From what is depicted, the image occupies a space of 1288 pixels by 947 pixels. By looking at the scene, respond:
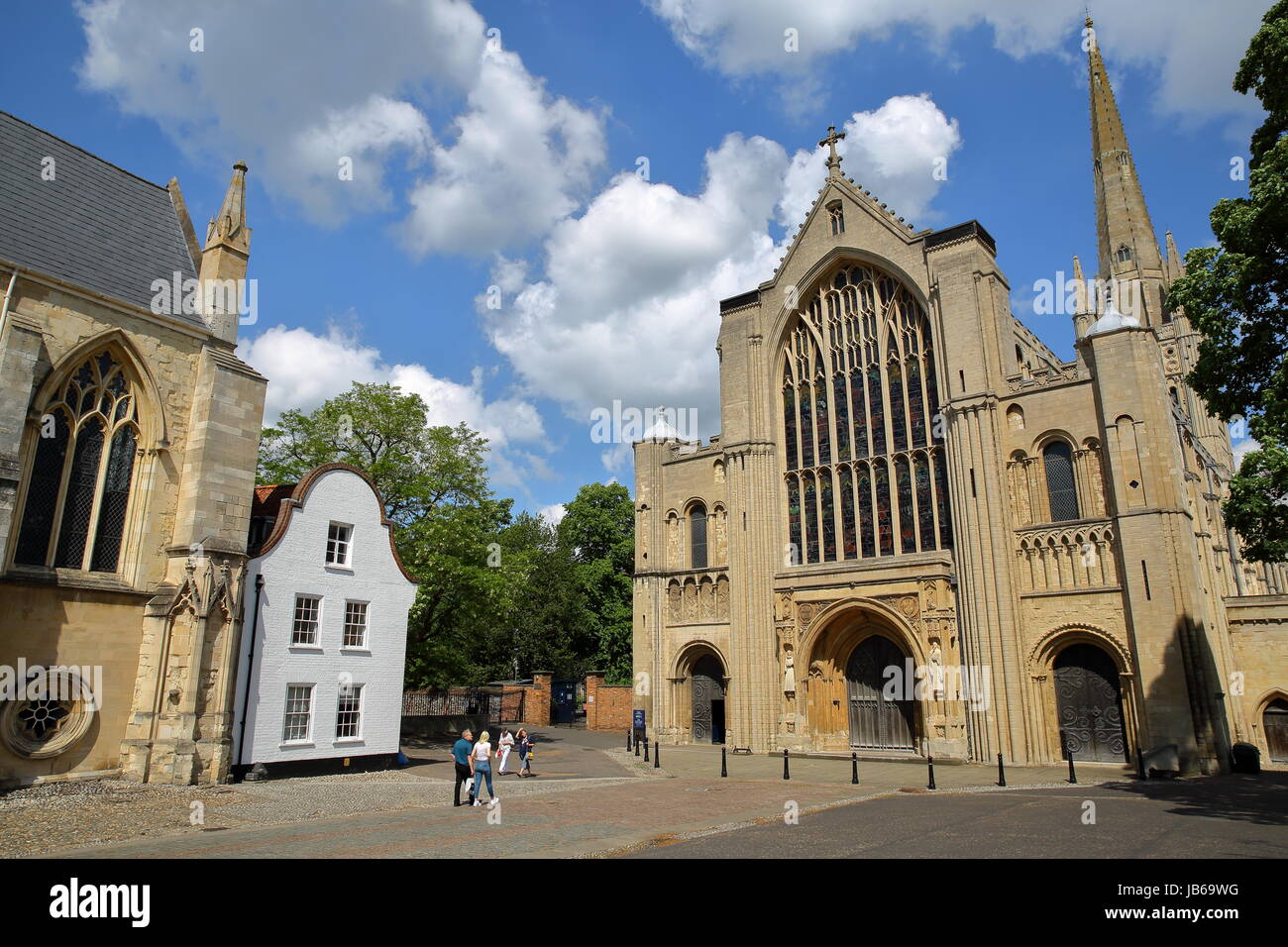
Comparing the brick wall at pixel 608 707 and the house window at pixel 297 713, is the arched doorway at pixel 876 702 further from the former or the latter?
the house window at pixel 297 713

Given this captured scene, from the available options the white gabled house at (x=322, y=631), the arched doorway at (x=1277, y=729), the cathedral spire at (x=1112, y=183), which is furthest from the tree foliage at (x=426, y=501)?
the cathedral spire at (x=1112, y=183)

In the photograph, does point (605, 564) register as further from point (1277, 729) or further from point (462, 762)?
point (462, 762)

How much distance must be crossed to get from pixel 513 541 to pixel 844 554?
25560 mm

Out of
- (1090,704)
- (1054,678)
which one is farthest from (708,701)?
(1090,704)

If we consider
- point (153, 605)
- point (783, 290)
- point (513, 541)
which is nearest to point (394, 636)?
point (153, 605)

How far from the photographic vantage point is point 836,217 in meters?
33.2

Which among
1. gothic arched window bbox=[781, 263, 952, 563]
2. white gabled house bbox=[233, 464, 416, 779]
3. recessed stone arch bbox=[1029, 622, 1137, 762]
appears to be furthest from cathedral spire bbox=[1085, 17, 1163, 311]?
white gabled house bbox=[233, 464, 416, 779]

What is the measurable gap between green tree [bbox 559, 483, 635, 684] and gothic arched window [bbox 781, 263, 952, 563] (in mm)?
20053

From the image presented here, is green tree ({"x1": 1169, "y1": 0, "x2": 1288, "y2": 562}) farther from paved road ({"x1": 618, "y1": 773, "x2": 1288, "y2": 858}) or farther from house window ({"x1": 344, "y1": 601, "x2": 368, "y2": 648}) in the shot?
house window ({"x1": 344, "y1": 601, "x2": 368, "y2": 648})

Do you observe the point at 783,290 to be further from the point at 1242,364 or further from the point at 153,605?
the point at 153,605

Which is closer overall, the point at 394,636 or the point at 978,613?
the point at 394,636

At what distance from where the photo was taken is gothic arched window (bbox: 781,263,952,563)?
96.1ft

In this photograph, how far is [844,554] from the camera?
100 feet

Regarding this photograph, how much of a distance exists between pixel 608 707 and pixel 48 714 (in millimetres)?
26422
